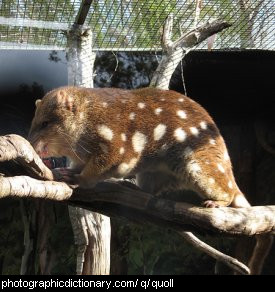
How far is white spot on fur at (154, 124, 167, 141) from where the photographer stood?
3.18 meters

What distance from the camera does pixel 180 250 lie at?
6.38m

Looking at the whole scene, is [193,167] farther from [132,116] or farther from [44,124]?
[44,124]

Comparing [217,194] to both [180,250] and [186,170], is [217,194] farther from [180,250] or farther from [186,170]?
[180,250]

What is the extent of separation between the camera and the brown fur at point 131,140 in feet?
10.1

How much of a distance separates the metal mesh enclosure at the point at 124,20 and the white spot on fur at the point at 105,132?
1.22 meters

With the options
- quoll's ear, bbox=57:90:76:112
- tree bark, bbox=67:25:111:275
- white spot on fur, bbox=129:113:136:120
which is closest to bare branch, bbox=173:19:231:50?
white spot on fur, bbox=129:113:136:120

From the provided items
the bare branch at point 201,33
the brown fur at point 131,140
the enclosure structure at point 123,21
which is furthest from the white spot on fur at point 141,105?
the bare branch at point 201,33

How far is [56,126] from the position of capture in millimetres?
3162

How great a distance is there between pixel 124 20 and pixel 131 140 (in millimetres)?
1450

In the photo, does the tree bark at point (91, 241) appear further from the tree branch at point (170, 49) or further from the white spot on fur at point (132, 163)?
the tree branch at point (170, 49)

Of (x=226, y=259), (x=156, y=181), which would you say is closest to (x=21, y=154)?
(x=156, y=181)

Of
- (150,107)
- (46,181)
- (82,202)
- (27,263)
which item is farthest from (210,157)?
(27,263)

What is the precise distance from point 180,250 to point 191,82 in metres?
2.00

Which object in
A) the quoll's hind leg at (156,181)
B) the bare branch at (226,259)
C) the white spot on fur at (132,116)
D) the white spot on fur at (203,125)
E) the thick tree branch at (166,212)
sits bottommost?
the bare branch at (226,259)
